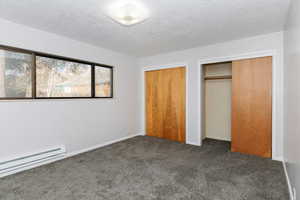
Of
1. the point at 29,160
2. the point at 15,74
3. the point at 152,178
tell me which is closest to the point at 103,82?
the point at 15,74

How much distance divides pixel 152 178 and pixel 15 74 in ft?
8.76

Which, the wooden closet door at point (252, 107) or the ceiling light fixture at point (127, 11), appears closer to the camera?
the ceiling light fixture at point (127, 11)

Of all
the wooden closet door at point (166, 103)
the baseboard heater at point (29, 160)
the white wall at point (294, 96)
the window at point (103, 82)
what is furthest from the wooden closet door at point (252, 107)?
the baseboard heater at point (29, 160)

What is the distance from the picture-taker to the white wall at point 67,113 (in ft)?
7.73

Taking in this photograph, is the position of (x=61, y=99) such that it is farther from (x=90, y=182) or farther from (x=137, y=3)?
(x=137, y=3)

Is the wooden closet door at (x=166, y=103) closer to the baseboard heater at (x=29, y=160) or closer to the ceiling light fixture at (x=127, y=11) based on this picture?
the ceiling light fixture at (x=127, y=11)

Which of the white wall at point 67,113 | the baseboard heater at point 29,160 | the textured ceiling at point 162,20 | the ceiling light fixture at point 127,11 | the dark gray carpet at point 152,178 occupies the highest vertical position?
the textured ceiling at point 162,20

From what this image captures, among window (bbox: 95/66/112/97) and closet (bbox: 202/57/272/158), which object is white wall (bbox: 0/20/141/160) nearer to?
window (bbox: 95/66/112/97)

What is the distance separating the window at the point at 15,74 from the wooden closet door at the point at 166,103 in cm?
281

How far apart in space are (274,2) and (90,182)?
3.35 m

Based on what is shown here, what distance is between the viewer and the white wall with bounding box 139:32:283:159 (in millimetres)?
2742

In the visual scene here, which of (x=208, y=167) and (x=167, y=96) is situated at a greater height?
(x=167, y=96)

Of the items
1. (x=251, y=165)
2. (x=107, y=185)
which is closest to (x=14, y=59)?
(x=107, y=185)

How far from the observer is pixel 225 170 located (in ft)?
Answer: 7.97
